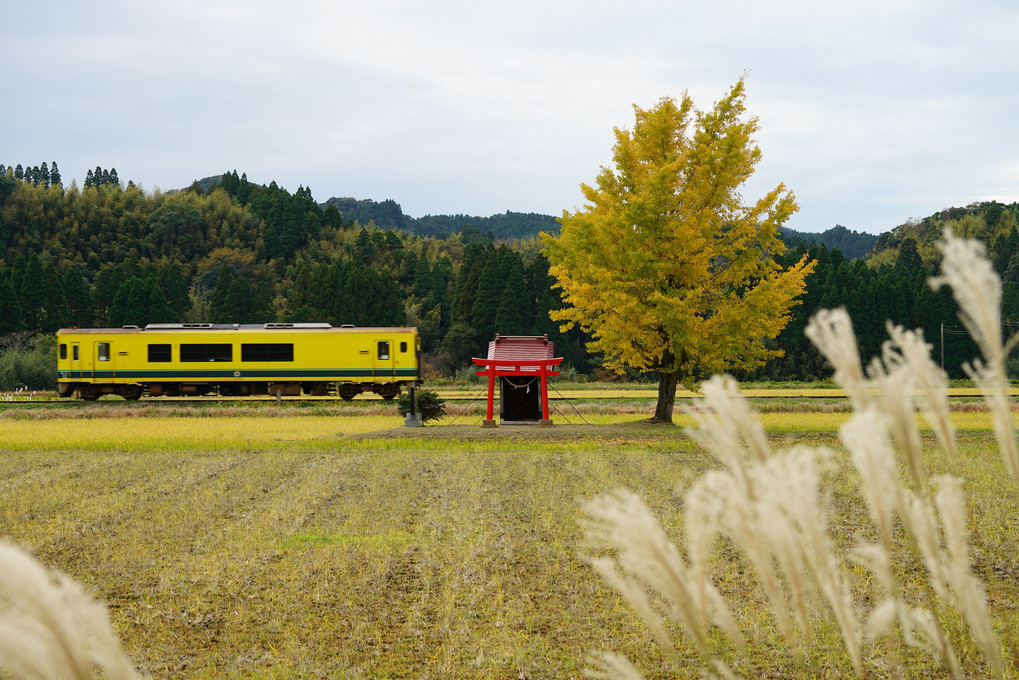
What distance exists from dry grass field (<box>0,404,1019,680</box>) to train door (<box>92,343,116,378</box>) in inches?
587

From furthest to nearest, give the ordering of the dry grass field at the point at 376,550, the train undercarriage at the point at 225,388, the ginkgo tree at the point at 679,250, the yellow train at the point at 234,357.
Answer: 1. the train undercarriage at the point at 225,388
2. the yellow train at the point at 234,357
3. the ginkgo tree at the point at 679,250
4. the dry grass field at the point at 376,550

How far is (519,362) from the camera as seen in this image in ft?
77.7

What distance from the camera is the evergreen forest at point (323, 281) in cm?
6488

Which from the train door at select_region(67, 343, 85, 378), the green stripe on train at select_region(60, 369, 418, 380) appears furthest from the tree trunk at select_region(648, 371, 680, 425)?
the train door at select_region(67, 343, 85, 378)

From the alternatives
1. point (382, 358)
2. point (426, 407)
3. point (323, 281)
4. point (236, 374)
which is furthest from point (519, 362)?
point (323, 281)

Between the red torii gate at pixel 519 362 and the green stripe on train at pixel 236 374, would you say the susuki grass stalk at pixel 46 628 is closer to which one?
the red torii gate at pixel 519 362

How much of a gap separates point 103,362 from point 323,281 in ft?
120

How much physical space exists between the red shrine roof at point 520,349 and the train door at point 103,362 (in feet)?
58.1

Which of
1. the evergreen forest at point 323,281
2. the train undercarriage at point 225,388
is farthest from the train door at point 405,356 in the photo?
the evergreen forest at point 323,281

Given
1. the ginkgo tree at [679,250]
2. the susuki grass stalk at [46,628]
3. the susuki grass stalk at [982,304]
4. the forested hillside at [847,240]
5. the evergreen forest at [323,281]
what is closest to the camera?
the susuki grass stalk at [46,628]

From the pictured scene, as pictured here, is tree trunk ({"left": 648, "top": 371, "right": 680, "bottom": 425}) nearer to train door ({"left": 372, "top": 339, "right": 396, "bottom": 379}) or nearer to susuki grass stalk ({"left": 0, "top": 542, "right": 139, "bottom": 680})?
train door ({"left": 372, "top": 339, "right": 396, "bottom": 379})

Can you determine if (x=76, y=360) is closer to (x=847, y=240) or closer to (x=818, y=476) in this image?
(x=818, y=476)

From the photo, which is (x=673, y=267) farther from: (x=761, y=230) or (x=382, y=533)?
(x=382, y=533)

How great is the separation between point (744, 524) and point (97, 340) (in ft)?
120
